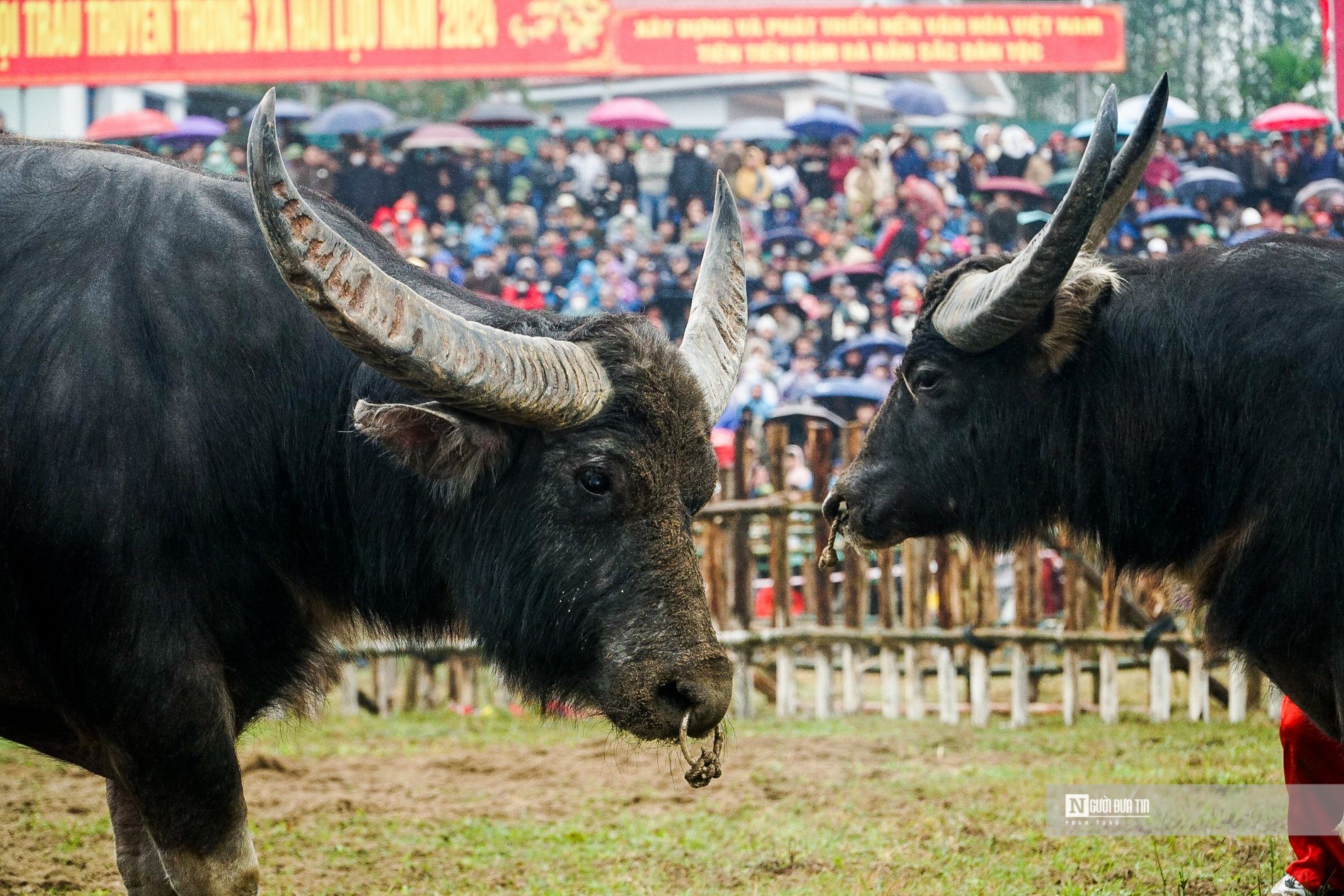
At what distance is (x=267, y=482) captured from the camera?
370 centimetres

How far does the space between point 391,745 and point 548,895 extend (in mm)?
3982

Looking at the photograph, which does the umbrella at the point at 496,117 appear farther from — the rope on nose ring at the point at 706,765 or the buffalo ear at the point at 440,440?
the rope on nose ring at the point at 706,765

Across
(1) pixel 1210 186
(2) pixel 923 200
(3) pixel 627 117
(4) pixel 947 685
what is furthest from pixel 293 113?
(4) pixel 947 685

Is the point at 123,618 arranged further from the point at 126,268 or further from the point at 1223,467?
the point at 1223,467

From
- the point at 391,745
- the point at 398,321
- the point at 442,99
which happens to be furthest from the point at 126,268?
the point at 442,99

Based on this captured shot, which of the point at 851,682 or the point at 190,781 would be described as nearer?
the point at 190,781

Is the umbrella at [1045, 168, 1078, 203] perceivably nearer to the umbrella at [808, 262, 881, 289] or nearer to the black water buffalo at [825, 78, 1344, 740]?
the umbrella at [808, 262, 881, 289]

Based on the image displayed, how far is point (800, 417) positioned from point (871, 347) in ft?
8.53

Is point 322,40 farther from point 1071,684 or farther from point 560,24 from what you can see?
point 1071,684

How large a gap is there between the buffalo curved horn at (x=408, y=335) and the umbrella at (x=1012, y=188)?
49.9 ft

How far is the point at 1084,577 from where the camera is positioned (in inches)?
381

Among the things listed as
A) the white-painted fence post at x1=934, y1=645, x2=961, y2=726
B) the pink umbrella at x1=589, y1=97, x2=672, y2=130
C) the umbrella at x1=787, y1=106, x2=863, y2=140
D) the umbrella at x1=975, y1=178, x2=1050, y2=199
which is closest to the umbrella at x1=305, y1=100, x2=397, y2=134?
the pink umbrella at x1=589, y1=97, x2=672, y2=130

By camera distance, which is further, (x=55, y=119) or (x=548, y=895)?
(x=55, y=119)

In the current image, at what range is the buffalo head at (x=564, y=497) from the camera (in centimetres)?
355
